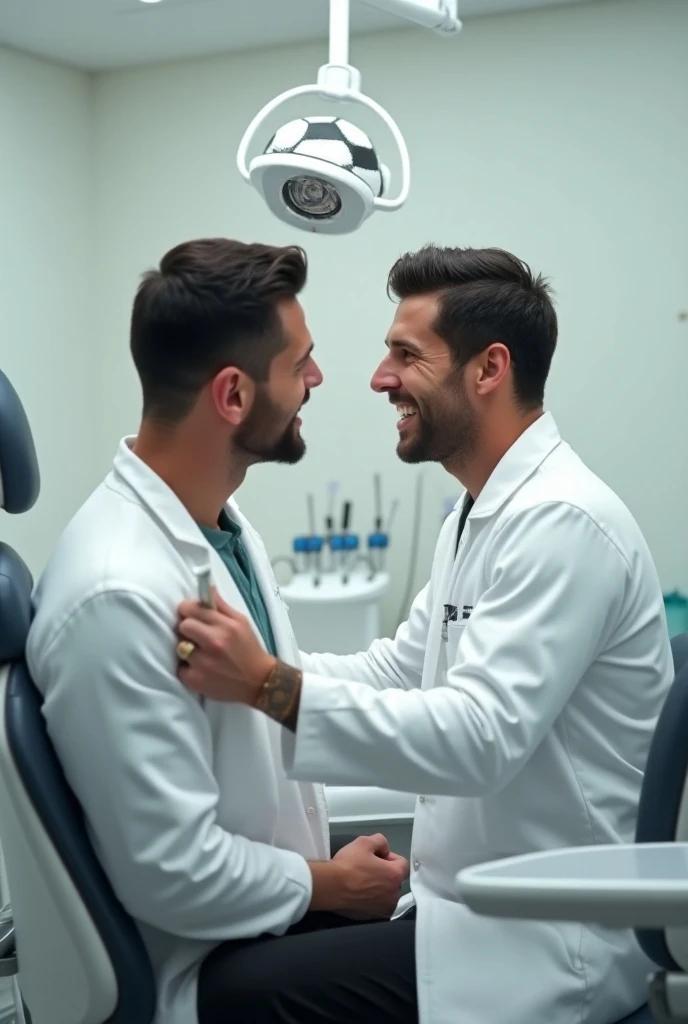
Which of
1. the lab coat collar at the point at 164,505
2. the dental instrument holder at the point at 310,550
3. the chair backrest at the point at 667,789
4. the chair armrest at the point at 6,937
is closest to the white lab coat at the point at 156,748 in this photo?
the lab coat collar at the point at 164,505

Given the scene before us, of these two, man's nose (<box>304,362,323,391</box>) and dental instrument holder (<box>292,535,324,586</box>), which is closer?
man's nose (<box>304,362,323,391</box>)

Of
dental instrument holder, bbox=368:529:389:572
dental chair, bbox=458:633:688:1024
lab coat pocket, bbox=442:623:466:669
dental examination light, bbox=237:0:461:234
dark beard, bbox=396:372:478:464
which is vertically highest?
dental examination light, bbox=237:0:461:234

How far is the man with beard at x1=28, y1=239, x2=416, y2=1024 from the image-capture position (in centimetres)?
Result: 115

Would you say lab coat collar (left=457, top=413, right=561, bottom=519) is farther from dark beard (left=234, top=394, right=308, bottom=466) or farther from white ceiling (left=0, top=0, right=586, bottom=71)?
white ceiling (left=0, top=0, right=586, bottom=71)

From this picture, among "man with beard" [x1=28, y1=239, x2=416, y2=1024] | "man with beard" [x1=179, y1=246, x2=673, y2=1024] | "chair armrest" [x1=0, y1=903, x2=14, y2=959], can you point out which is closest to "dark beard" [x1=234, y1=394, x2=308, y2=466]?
"man with beard" [x1=28, y1=239, x2=416, y2=1024]

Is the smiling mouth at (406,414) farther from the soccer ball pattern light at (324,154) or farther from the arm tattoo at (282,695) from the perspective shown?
the arm tattoo at (282,695)

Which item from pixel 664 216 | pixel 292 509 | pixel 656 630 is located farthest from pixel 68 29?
pixel 656 630

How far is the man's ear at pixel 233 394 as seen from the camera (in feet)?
4.21

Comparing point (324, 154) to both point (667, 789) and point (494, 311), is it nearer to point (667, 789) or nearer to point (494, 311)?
point (494, 311)

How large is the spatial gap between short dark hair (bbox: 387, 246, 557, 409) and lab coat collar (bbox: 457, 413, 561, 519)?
77 millimetres

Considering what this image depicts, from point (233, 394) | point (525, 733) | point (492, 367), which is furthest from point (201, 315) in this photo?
point (525, 733)

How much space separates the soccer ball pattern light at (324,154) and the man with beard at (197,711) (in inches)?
Answer: 9.8

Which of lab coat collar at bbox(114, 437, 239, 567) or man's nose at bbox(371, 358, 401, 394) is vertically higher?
man's nose at bbox(371, 358, 401, 394)

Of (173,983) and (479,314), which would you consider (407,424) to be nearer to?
(479,314)
